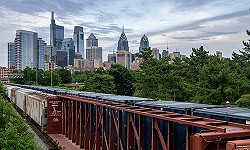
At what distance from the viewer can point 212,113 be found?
9742mm

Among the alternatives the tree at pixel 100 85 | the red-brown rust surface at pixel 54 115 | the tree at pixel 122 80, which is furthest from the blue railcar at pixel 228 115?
the tree at pixel 122 80

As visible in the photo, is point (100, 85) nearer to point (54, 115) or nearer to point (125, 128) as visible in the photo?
point (54, 115)

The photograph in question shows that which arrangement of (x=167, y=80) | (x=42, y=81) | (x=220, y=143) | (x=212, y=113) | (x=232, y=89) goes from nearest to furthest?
(x=220, y=143) < (x=212, y=113) < (x=232, y=89) < (x=167, y=80) < (x=42, y=81)

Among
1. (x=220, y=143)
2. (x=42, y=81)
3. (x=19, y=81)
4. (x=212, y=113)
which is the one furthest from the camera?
(x=19, y=81)

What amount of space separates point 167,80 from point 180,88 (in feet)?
7.95

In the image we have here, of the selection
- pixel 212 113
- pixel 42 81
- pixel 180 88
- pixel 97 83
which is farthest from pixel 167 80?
pixel 42 81

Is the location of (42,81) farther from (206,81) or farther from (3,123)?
(3,123)

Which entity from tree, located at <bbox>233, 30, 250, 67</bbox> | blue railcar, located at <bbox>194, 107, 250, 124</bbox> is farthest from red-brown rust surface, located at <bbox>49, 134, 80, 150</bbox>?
tree, located at <bbox>233, 30, 250, 67</bbox>

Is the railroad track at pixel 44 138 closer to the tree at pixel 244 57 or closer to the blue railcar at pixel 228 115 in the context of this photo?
the blue railcar at pixel 228 115

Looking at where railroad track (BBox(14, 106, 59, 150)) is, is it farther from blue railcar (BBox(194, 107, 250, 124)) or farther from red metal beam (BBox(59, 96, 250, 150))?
blue railcar (BBox(194, 107, 250, 124))

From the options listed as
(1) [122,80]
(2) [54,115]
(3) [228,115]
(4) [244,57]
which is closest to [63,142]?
(2) [54,115]

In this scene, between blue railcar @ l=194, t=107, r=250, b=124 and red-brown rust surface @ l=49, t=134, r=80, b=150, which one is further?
red-brown rust surface @ l=49, t=134, r=80, b=150

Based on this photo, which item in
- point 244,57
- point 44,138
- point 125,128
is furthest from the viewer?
point 244,57

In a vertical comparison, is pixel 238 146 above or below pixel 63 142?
above
